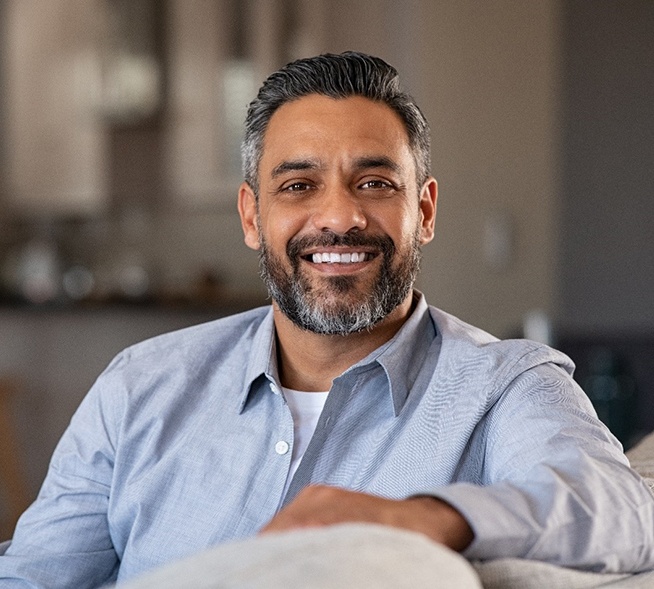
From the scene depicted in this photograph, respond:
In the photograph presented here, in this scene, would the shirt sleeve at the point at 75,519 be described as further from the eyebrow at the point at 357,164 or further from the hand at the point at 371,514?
the hand at the point at 371,514

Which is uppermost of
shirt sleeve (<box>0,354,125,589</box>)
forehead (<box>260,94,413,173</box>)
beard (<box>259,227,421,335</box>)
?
forehead (<box>260,94,413,173</box>)

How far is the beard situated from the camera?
1.44 meters

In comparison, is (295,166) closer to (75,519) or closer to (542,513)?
(75,519)

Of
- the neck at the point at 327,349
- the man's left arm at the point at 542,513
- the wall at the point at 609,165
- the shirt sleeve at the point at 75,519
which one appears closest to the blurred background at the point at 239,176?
the wall at the point at 609,165

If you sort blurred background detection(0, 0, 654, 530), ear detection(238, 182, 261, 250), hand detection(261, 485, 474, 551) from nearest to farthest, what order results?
hand detection(261, 485, 474, 551)
ear detection(238, 182, 261, 250)
blurred background detection(0, 0, 654, 530)

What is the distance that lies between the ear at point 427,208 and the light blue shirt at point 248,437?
14cm

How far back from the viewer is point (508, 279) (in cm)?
385

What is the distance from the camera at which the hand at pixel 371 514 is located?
0.80m

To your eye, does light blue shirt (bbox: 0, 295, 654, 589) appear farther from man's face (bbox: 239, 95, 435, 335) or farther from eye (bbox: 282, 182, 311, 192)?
eye (bbox: 282, 182, 311, 192)

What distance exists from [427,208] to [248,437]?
451 mm

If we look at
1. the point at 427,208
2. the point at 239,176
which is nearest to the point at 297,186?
the point at 427,208

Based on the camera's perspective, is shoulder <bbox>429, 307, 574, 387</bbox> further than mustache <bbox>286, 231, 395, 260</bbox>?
No

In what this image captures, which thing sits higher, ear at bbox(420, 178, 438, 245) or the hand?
ear at bbox(420, 178, 438, 245)

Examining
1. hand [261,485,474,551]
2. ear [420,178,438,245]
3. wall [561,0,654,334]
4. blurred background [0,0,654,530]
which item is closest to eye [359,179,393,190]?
ear [420,178,438,245]
